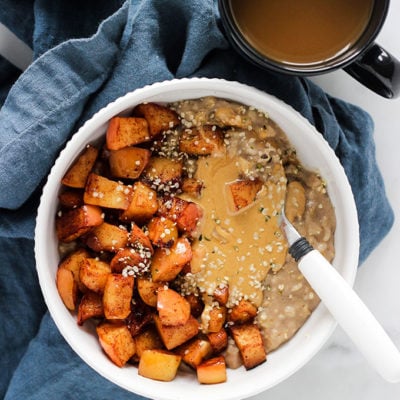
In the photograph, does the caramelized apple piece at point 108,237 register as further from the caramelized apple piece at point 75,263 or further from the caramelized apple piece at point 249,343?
the caramelized apple piece at point 249,343

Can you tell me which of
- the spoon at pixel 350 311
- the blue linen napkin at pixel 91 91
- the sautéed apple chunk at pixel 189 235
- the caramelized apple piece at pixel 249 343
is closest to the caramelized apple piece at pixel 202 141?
the sautéed apple chunk at pixel 189 235

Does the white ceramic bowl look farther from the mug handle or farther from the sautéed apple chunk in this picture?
the mug handle

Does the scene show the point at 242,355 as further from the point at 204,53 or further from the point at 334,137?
the point at 204,53

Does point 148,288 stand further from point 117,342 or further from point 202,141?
point 202,141

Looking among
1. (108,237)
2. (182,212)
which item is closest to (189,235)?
(182,212)

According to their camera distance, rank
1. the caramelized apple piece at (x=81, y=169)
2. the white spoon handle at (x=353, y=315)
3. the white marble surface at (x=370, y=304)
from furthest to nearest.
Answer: the white marble surface at (x=370, y=304), the caramelized apple piece at (x=81, y=169), the white spoon handle at (x=353, y=315)

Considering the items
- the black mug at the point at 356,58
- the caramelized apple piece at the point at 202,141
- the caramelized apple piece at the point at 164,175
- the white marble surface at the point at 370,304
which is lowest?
the white marble surface at the point at 370,304
